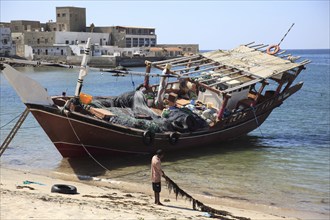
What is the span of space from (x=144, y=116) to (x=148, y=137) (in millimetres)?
1207

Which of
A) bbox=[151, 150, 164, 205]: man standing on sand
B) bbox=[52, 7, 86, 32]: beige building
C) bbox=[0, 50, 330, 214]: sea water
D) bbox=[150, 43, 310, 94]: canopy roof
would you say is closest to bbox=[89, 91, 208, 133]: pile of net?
bbox=[0, 50, 330, 214]: sea water

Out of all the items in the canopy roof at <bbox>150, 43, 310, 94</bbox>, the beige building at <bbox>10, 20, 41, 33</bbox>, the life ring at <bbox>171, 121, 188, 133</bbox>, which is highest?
the beige building at <bbox>10, 20, 41, 33</bbox>

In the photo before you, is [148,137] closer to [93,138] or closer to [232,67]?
[93,138]

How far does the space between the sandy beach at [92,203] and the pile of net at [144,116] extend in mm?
2828

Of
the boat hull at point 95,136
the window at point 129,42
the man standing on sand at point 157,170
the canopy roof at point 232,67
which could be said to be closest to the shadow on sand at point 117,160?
the boat hull at point 95,136

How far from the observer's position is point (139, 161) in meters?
15.9

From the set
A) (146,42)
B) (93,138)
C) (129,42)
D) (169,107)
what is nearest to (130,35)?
(129,42)

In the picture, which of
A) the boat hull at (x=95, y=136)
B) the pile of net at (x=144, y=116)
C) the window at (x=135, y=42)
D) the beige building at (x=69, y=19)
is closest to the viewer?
the boat hull at (x=95, y=136)

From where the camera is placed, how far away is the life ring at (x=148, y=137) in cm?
1530

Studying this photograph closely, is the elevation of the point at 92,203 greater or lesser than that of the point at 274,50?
lesser

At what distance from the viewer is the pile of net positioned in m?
15.6

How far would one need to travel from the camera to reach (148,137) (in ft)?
50.6

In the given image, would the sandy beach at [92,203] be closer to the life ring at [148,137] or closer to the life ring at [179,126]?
the life ring at [148,137]

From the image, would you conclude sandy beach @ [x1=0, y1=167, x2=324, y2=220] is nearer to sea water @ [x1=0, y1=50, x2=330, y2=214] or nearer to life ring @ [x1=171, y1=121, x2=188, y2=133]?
sea water @ [x1=0, y1=50, x2=330, y2=214]
